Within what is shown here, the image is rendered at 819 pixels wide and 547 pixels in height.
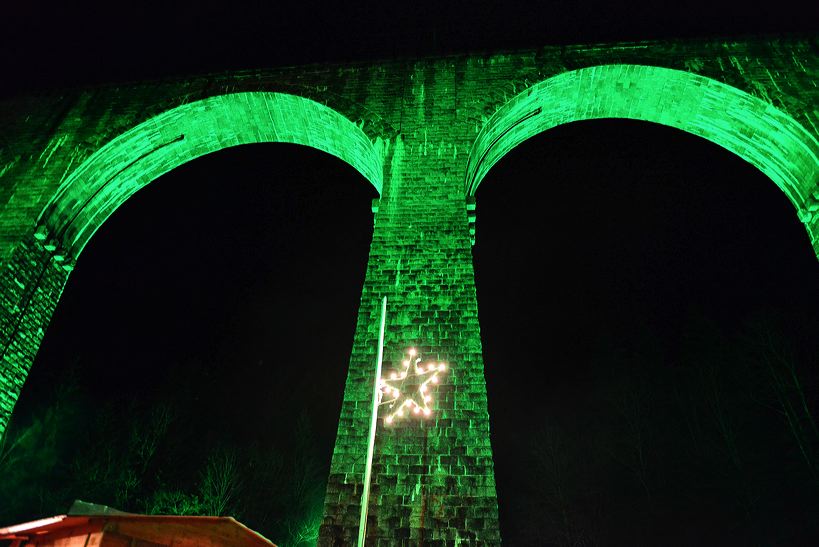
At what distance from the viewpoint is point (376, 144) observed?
8375 millimetres

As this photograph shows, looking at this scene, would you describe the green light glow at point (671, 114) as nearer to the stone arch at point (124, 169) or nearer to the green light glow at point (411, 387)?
the stone arch at point (124, 169)

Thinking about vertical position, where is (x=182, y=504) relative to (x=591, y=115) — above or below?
below

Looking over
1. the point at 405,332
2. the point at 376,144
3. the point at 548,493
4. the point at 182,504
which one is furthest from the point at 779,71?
the point at 182,504

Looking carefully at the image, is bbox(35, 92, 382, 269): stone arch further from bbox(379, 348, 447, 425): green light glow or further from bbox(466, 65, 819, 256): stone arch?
bbox(379, 348, 447, 425): green light glow

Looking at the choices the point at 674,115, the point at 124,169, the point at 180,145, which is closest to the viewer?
the point at 674,115

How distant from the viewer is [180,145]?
10.2 m

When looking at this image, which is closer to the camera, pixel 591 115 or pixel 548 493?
pixel 591 115

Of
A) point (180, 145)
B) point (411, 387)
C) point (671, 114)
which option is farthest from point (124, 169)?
point (671, 114)

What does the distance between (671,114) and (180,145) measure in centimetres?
909

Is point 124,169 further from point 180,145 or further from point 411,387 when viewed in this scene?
point 411,387

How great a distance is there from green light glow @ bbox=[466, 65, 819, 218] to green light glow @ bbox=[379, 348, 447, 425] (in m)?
3.13

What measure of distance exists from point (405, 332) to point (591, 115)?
231 inches

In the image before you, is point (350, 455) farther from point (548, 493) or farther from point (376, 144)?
point (548, 493)

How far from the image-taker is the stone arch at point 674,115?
26.6ft
